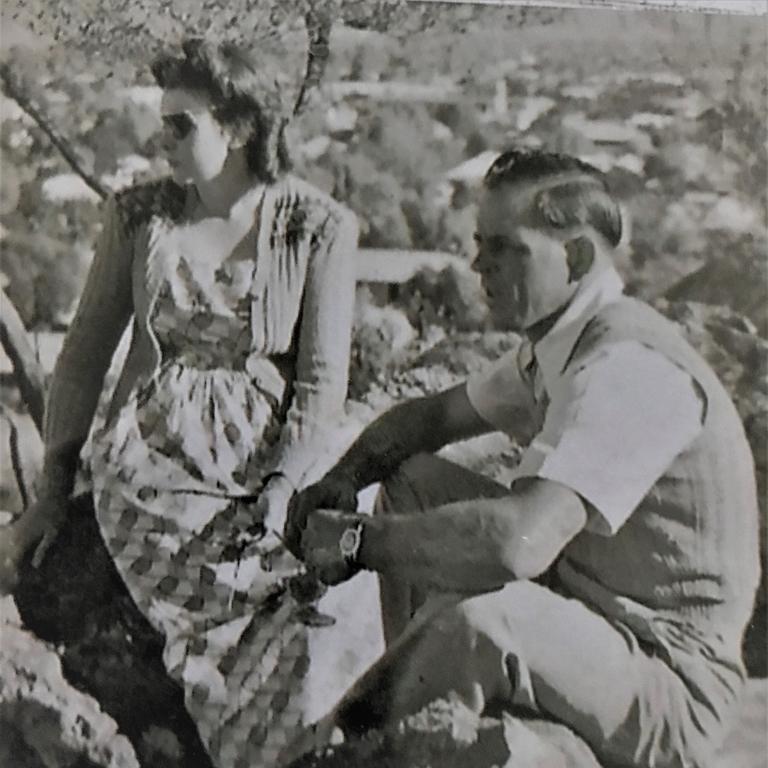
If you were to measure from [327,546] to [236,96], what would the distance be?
397 millimetres

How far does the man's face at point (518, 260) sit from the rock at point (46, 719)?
0.47 m

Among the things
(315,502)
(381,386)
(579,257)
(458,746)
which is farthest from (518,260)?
(458,746)

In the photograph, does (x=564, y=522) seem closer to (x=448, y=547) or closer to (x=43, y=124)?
(x=448, y=547)

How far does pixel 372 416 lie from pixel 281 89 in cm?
30

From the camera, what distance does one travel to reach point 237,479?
0.90m

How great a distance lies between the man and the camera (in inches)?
34.4

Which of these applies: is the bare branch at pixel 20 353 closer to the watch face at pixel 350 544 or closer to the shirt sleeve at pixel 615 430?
the watch face at pixel 350 544

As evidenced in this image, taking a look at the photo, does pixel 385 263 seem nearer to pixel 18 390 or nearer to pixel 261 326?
pixel 261 326

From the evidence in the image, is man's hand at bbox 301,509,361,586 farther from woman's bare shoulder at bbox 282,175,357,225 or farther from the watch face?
woman's bare shoulder at bbox 282,175,357,225

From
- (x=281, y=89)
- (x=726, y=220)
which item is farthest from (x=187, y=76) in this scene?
(x=726, y=220)

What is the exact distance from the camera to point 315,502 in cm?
90

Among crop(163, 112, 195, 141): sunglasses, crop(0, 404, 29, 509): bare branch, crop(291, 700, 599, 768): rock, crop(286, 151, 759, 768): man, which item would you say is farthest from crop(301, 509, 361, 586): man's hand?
crop(163, 112, 195, 141): sunglasses

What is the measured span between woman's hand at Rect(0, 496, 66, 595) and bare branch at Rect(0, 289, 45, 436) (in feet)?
0.30

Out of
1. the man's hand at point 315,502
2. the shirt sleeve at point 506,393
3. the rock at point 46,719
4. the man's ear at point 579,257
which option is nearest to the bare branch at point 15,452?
the rock at point 46,719
